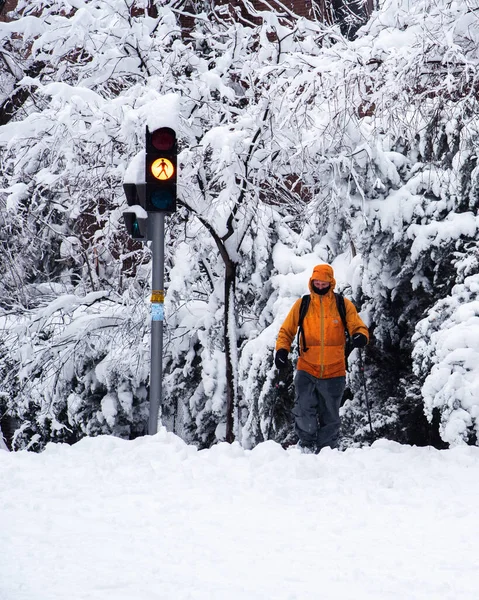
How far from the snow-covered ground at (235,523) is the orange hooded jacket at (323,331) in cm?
85

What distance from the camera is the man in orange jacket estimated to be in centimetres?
833

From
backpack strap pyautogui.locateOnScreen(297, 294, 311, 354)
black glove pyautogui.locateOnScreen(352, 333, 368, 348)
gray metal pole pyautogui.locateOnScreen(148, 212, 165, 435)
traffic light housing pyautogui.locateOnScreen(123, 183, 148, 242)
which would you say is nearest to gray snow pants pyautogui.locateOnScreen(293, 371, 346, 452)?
backpack strap pyautogui.locateOnScreen(297, 294, 311, 354)

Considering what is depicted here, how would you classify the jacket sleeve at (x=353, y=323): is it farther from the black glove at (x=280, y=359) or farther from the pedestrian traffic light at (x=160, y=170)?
the pedestrian traffic light at (x=160, y=170)

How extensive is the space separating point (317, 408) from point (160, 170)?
2.62m

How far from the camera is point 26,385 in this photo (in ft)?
39.8

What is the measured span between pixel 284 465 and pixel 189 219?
4.77m

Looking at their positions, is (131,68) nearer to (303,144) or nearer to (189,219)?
(189,219)

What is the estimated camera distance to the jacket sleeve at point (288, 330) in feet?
27.3

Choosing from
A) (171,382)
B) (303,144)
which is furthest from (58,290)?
(303,144)

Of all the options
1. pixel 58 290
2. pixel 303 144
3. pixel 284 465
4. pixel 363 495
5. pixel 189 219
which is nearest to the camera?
pixel 363 495

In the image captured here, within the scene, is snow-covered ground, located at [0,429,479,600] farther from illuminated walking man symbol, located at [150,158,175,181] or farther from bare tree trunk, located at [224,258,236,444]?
bare tree trunk, located at [224,258,236,444]

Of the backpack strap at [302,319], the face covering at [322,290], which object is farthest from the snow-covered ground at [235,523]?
the face covering at [322,290]

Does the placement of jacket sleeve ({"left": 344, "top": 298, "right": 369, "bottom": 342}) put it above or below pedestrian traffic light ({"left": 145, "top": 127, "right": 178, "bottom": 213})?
below

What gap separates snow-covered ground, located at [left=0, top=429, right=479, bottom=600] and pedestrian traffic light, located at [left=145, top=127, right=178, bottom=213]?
2.03 meters
